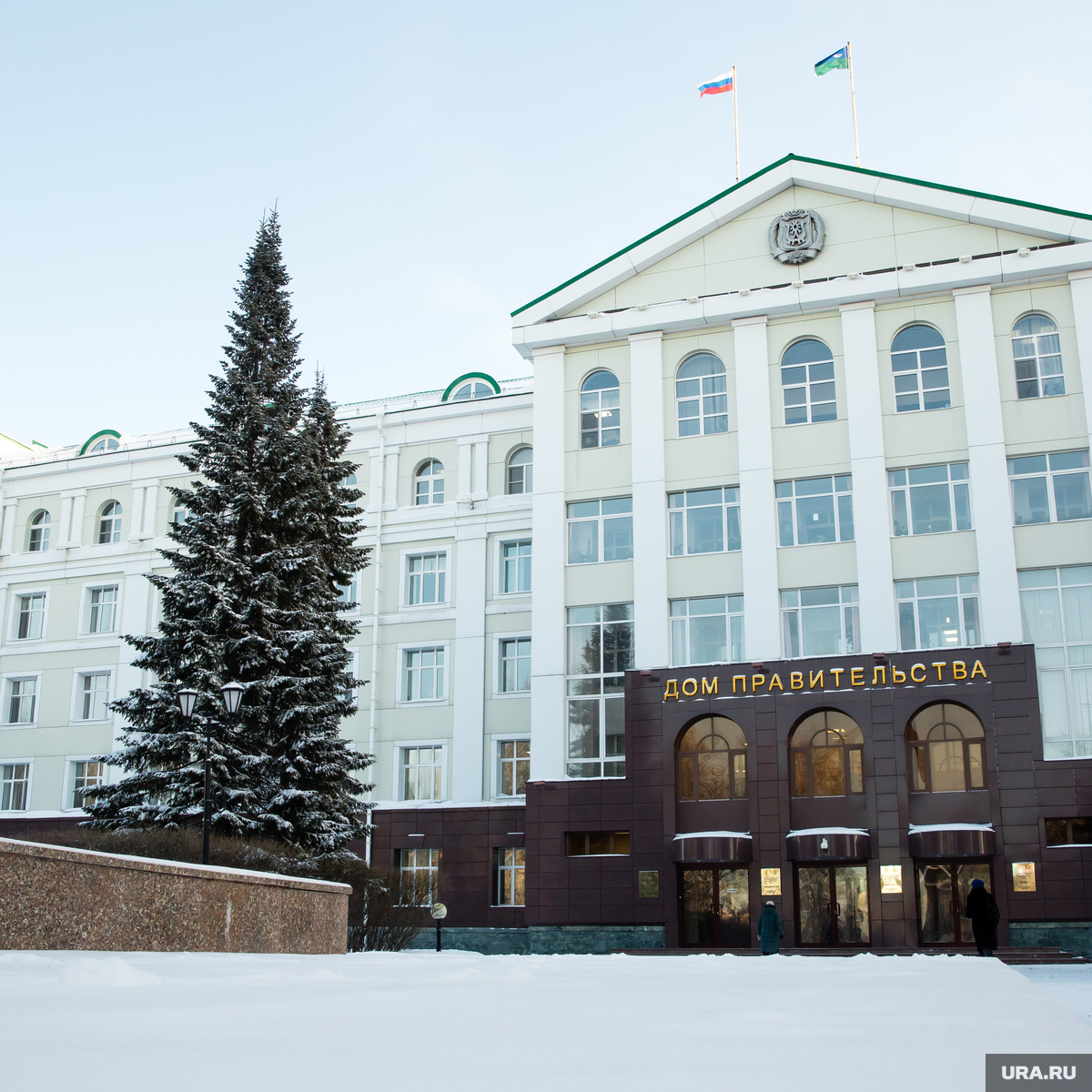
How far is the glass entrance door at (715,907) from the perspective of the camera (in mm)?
29469

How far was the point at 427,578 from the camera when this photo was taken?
39.2m

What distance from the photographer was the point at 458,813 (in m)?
35.9

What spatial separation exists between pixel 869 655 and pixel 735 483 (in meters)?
6.09

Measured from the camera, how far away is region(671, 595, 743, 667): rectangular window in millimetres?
31406

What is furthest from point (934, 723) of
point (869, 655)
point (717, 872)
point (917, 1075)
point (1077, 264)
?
point (917, 1075)

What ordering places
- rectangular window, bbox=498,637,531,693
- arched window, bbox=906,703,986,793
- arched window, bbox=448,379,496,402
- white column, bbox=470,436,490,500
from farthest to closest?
1. arched window, bbox=448,379,496,402
2. white column, bbox=470,436,490,500
3. rectangular window, bbox=498,637,531,693
4. arched window, bbox=906,703,986,793

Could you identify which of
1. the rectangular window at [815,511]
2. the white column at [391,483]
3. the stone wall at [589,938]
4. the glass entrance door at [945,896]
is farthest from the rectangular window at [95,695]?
the glass entrance door at [945,896]

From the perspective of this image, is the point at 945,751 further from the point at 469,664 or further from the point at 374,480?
the point at 374,480

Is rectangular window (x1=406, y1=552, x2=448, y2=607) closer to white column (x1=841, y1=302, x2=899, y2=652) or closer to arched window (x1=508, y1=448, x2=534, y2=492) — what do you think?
arched window (x1=508, y1=448, x2=534, y2=492)

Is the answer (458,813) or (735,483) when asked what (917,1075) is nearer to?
(735,483)

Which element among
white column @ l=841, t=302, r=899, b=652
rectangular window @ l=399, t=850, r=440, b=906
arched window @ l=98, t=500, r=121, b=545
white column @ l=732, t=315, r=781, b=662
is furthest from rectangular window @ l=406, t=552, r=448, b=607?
white column @ l=841, t=302, r=899, b=652

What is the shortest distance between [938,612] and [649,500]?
816cm

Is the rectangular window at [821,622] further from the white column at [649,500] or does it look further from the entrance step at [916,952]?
the entrance step at [916,952]

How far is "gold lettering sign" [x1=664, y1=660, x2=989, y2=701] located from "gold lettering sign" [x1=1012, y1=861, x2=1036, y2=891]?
14.3 feet
